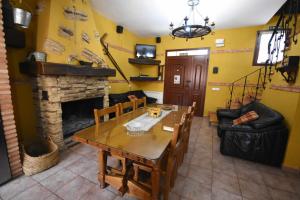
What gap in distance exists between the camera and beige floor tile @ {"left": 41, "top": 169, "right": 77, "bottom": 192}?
65.1 inches

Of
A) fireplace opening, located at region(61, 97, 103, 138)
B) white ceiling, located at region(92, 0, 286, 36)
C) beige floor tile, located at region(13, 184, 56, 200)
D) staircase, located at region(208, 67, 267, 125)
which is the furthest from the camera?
staircase, located at region(208, 67, 267, 125)

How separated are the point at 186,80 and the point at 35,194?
453cm

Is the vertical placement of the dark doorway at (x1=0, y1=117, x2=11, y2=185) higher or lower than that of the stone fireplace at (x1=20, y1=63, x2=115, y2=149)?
lower

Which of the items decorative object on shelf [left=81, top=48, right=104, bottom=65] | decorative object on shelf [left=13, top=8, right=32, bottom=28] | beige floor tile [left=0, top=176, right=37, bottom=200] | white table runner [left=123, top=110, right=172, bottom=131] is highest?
decorative object on shelf [left=13, top=8, right=32, bottom=28]

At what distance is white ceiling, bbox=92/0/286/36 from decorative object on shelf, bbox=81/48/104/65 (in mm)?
1115

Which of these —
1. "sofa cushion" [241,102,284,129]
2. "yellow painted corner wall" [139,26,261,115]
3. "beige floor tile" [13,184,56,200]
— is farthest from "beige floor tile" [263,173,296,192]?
"yellow painted corner wall" [139,26,261,115]

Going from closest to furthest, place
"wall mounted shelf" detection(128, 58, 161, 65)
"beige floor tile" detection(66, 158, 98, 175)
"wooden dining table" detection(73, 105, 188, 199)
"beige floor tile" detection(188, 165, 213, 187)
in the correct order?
"wooden dining table" detection(73, 105, 188, 199), "beige floor tile" detection(188, 165, 213, 187), "beige floor tile" detection(66, 158, 98, 175), "wall mounted shelf" detection(128, 58, 161, 65)

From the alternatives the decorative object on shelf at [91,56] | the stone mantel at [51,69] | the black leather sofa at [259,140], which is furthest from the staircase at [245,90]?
the stone mantel at [51,69]

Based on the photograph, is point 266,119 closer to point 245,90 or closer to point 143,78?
point 245,90

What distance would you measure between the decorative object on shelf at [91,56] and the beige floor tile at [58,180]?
2060 millimetres

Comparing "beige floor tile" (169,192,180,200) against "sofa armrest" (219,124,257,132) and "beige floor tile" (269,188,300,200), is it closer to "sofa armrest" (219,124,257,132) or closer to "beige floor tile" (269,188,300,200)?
"beige floor tile" (269,188,300,200)

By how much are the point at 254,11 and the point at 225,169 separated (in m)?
3.38

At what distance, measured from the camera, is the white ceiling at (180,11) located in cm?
286

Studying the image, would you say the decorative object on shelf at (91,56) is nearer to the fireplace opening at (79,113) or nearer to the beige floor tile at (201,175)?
the fireplace opening at (79,113)
